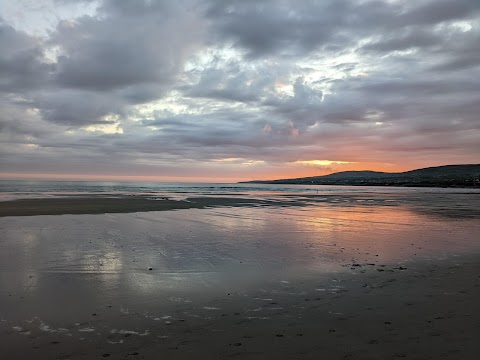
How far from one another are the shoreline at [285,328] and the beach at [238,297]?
0.10 ft

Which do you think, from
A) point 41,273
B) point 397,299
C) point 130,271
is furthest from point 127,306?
point 397,299

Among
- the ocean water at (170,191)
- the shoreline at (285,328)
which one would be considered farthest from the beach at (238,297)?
the ocean water at (170,191)

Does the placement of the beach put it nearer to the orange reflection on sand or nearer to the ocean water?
the orange reflection on sand

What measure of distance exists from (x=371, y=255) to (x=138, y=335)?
936cm

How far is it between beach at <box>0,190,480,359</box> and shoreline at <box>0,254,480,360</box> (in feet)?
0.10

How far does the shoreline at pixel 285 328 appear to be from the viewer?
18.1ft

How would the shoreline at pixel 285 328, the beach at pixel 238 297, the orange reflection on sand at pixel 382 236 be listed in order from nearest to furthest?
1. the shoreline at pixel 285 328
2. the beach at pixel 238 297
3. the orange reflection on sand at pixel 382 236

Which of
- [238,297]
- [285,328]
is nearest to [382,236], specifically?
[238,297]

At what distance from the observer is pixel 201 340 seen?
19.4 feet

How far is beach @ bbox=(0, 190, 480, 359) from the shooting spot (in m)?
5.70

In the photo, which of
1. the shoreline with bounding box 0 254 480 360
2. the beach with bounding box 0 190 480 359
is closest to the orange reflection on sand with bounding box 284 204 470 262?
the beach with bounding box 0 190 480 359

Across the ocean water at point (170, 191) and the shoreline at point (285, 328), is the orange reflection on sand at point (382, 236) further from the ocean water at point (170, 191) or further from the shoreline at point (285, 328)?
the ocean water at point (170, 191)

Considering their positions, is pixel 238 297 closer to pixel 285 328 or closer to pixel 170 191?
pixel 285 328

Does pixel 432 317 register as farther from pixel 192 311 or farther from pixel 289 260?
pixel 289 260
